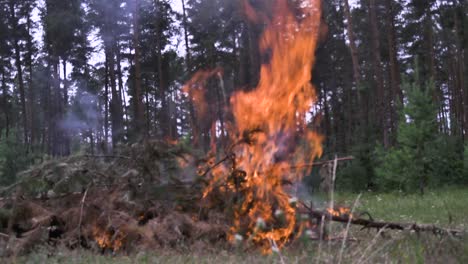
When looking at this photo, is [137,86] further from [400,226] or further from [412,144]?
[400,226]

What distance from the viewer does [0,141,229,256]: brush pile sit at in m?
6.44

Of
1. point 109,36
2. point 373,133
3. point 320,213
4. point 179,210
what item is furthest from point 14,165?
point 320,213

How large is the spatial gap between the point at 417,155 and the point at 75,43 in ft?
75.7

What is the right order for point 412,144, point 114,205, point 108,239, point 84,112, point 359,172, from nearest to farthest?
1. point 108,239
2. point 114,205
3. point 412,144
4. point 359,172
5. point 84,112

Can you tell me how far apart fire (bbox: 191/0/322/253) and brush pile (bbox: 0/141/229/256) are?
0.40 metres

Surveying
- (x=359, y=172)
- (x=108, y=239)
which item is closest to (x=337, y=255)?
(x=108, y=239)

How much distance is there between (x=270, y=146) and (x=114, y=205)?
87.9 inches

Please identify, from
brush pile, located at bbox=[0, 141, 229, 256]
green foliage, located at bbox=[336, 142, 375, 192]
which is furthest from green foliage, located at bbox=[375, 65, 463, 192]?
brush pile, located at bbox=[0, 141, 229, 256]

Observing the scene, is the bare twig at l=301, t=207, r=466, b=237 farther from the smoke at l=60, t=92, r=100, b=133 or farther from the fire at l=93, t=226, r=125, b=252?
the smoke at l=60, t=92, r=100, b=133

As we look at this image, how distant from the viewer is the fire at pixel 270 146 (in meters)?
6.62

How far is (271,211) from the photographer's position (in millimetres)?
6676

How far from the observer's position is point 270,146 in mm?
7129

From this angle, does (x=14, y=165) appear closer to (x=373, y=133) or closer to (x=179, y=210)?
(x=373, y=133)

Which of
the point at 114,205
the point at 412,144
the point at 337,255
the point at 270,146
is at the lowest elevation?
the point at 337,255
